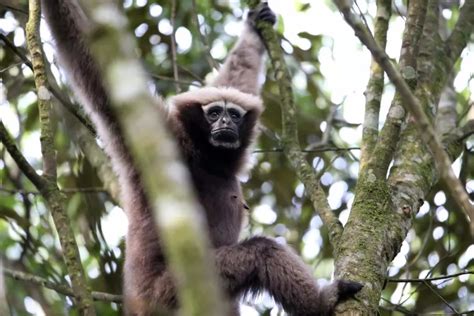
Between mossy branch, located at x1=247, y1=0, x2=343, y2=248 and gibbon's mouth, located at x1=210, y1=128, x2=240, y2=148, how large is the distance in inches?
A: 24.5

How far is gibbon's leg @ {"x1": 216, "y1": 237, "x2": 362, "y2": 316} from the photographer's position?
585 centimetres

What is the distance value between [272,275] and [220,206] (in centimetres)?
134

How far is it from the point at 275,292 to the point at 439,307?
314 centimetres

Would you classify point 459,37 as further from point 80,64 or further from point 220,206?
point 80,64

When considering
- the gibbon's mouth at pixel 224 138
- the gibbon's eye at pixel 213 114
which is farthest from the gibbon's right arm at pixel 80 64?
the gibbon's eye at pixel 213 114

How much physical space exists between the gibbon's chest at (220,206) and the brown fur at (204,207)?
0.03ft

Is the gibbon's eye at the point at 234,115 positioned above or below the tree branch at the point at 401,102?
above

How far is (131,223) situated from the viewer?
6.71m

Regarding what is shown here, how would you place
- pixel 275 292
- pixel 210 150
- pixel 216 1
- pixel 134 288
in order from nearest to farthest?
pixel 275 292, pixel 134 288, pixel 210 150, pixel 216 1

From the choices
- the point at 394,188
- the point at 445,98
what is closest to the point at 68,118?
the point at 394,188

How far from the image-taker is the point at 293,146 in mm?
7004

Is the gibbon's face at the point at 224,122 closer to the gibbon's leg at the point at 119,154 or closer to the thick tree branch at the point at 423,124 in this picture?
the gibbon's leg at the point at 119,154

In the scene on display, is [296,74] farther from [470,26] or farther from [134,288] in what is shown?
[134,288]

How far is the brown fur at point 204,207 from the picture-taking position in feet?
19.3
